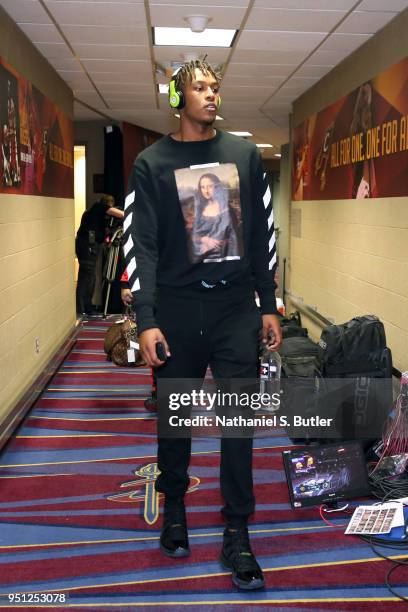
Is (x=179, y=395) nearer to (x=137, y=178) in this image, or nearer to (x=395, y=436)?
(x=137, y=178)

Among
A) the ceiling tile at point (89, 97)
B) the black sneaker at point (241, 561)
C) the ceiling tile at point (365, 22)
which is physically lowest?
the black sneaker at point (241, 561)

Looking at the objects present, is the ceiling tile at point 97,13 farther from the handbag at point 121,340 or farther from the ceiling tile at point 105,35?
the handbag at point 121,340

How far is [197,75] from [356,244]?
2.92m

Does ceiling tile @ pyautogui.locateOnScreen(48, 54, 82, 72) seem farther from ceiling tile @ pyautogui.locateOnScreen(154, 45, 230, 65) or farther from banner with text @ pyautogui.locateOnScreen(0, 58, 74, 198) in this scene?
ceiling tile @ pyautogui.locateOnScreen(154, 45, 230, 65)

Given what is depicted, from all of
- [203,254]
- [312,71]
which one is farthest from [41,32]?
[203,254]

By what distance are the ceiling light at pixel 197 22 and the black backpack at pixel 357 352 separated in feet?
6.99

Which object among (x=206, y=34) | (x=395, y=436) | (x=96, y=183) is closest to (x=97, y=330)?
(x=96, y=183)

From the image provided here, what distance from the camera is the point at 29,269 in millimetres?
4688

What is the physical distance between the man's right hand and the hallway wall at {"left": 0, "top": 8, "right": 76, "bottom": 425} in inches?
75.9

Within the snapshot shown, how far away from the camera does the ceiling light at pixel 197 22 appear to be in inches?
167

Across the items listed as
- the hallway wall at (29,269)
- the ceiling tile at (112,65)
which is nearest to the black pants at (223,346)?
the hallway wall at (29,269)

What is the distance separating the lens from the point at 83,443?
3680mm

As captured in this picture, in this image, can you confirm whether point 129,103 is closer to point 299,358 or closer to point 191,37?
point 191,37

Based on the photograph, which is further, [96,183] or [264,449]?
[96,183]
